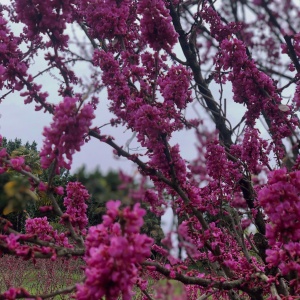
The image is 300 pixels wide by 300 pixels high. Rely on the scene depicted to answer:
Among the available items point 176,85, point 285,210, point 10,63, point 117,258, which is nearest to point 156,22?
point 176,85

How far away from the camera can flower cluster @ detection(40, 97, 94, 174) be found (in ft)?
7.67

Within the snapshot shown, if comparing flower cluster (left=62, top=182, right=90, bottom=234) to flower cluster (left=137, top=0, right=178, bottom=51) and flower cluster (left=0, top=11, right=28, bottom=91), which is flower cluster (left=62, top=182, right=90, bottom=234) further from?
flower cluster (left=137, top=0, right=178, bottom=51)

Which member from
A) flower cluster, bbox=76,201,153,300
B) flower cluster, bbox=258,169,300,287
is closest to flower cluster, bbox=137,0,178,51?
flower cluster, bbox=258,169,300,287

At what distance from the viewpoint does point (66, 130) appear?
2391mm

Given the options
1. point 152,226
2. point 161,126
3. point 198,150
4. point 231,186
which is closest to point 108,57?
point 161,126

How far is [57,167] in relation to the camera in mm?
2422

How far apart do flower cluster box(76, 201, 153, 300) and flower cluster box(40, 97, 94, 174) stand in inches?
31.1

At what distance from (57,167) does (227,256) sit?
6.43 ft

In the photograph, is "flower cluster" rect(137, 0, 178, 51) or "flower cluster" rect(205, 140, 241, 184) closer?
"flower cluster" rect(137, 0, 178, 51)

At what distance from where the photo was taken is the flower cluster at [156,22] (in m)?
3.46

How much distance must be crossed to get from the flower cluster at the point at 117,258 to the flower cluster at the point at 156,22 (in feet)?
7.17

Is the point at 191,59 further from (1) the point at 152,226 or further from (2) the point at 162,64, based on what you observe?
(1) the point at 152,226

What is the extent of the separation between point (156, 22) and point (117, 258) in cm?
242

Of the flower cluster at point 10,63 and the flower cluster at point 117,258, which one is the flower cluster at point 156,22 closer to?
the flower cluster at point 10,63
